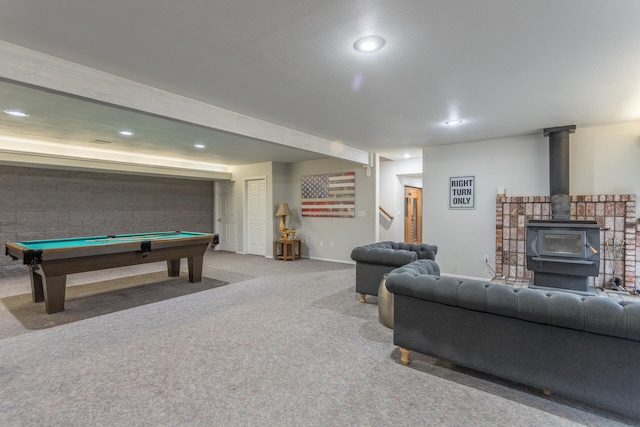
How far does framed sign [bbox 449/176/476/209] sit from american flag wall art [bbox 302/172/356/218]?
83.0 inches

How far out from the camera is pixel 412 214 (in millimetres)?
8680

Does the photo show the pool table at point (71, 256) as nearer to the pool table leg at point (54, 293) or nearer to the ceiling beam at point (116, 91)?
the pool table leg at point (54, 293)

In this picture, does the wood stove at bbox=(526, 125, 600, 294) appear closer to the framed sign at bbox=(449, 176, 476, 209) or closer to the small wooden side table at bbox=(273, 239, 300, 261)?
the framed sign at bbox=(449, 176, 476, 209)

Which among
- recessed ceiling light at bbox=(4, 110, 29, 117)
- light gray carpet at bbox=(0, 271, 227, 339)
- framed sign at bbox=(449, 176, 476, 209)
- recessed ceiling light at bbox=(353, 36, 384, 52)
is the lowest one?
light gray carpet at bbox=(0, 271, 227, 339)

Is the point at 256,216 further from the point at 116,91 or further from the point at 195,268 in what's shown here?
the point at 116,91

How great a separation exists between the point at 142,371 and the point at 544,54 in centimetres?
395

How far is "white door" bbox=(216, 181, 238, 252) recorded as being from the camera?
8648 millimetres

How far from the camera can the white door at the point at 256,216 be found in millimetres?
7949

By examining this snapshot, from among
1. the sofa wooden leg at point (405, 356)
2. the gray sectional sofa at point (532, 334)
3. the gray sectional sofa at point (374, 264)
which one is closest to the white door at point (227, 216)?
the gray sectional sofa at point (374, 264)

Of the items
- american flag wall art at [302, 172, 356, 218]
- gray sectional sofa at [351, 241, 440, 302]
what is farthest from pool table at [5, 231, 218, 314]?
american flag wall art at [302, 172, 356, 218]

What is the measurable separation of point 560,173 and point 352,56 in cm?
377

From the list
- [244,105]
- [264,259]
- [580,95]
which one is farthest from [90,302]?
[580,95]

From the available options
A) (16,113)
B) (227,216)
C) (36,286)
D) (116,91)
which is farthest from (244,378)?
(227,216)

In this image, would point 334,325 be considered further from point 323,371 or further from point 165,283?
point 165,283
